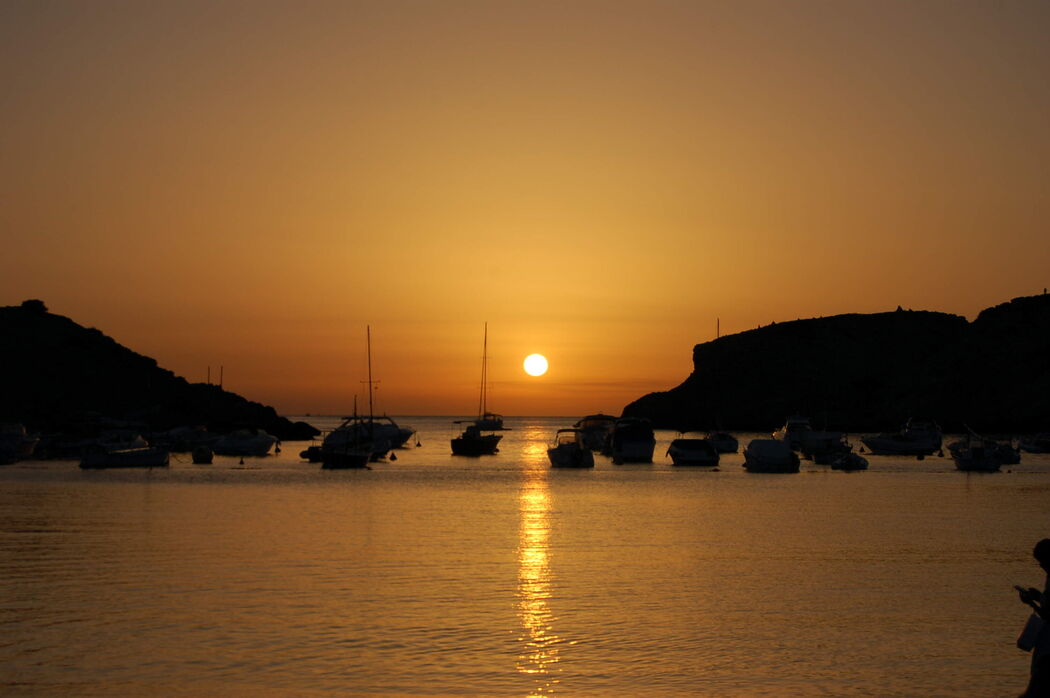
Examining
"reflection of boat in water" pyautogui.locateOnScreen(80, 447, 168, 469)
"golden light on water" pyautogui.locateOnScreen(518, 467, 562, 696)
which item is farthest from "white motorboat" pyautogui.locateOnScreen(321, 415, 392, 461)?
"golden light on water" pyautogui.locateOnScreen(518, 467, 562, 696)

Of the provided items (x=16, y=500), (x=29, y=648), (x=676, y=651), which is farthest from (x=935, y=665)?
(x=16, y=500)

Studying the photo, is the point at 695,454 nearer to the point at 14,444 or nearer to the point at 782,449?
the point at 782,449

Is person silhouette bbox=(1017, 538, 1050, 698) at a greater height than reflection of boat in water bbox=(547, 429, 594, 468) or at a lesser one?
lesser

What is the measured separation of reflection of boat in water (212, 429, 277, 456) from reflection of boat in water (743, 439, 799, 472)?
48.1 m

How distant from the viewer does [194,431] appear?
133m

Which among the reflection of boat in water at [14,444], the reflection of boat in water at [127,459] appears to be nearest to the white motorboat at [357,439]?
the reflection of boat in water at [127,459]

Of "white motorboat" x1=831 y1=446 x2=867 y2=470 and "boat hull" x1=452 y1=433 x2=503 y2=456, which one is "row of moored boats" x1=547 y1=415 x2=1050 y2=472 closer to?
"white motorboat" x1=831 y1=446 x2=867 y2=470

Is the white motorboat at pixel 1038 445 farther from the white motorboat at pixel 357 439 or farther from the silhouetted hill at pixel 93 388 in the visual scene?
the silhouetted hill at pixel 93 388

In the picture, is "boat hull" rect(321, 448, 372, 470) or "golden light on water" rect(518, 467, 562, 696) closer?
"golden light on water" rect(518, 467, 562, 696)

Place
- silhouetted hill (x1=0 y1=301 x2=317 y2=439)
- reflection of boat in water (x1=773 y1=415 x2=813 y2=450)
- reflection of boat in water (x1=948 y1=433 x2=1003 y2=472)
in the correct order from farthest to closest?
silhouetted hill (x1=0 y1=301 x2=317 y2=439), reflection of boat in water (x1=773 y1=415 x2=813 y2=450), reflection of boat in water (x1=948 y1=433 x2=1003 y2=472)

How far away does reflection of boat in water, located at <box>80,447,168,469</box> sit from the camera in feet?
287

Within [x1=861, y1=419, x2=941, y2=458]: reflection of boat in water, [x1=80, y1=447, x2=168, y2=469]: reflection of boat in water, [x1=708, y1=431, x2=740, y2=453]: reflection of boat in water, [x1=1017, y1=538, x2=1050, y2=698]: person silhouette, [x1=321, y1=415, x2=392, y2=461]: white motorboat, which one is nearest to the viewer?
[x1=1017, y1=538, x2=1050, y2=698]: person silhouette

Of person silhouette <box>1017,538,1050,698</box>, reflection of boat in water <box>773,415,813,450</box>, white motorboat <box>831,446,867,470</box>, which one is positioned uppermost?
reflection of boat in water <box>773,415,813,450</box>

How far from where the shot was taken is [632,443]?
102 meters
